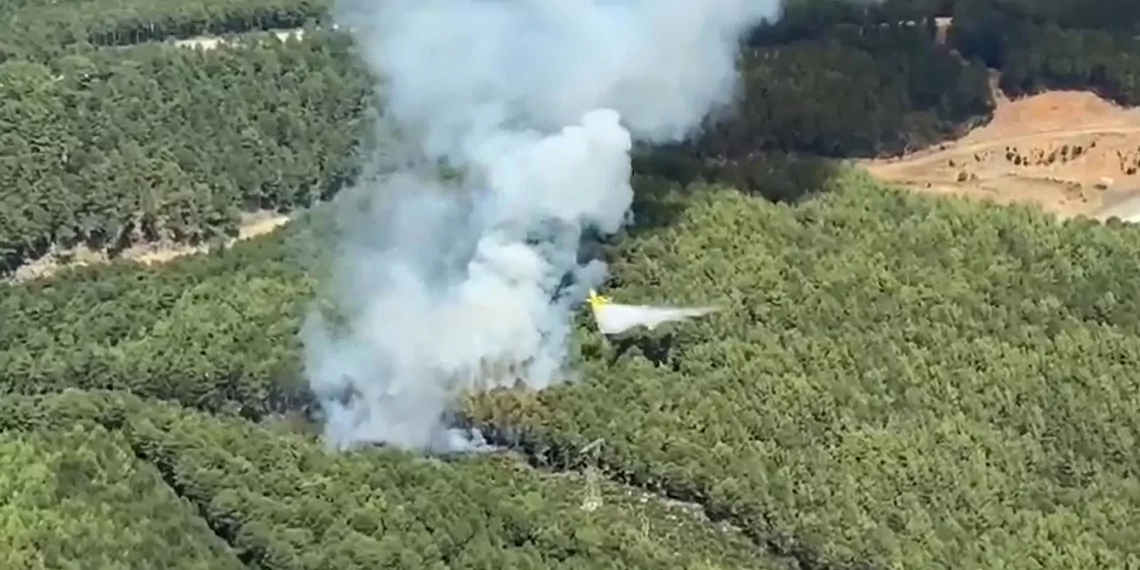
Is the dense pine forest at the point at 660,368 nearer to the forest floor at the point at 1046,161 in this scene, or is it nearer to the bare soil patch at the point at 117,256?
the bare soil patch at the point at 117,256

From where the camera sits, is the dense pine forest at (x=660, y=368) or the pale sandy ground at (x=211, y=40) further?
the pale sandy ground at (x=211, y=40)

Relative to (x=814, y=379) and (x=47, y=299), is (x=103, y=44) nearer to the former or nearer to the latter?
(x=47, y=299)

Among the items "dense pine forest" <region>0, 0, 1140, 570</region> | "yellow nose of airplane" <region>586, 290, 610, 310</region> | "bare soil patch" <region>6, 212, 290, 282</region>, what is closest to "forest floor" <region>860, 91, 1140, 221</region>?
"dense pine forest" <region>0, 0, 1140, 570</region>

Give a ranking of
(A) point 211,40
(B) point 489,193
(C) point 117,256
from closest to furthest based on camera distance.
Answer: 1. (B) point 489,193
2. (C) point 117,256
3. (A) point 211,40

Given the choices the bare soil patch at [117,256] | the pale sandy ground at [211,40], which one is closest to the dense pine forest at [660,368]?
the bare soil patch at [117,256]

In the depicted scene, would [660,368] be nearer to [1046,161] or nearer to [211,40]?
[1046,161]

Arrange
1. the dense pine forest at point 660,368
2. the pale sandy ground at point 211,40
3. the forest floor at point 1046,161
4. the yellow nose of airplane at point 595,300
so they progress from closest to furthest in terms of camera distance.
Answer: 1. the dense pine forest at point 660,368
2. the yellow nose of airplane at point 595,300
3. the forest floor at point 1046,161
4. the pale sandy ground at point 211,40

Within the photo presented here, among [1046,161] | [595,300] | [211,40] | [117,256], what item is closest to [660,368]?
[595,300]
